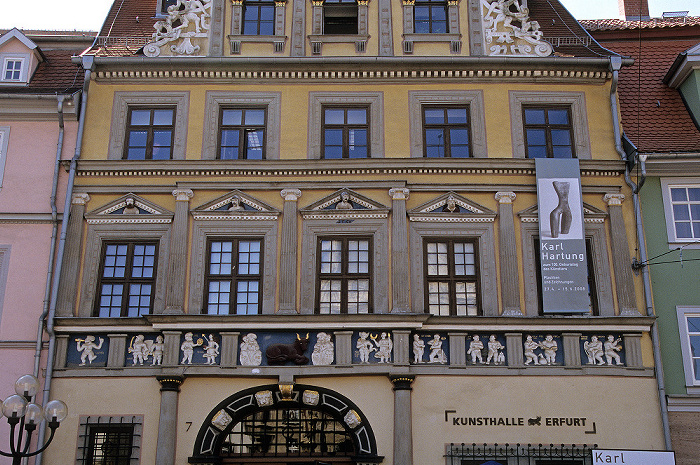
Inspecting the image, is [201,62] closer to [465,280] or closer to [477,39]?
[477,39]

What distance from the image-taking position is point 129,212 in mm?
18781

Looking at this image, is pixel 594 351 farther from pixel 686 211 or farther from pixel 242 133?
pixel 242 133

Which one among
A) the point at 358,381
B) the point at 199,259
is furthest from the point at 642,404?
the point at 199,259

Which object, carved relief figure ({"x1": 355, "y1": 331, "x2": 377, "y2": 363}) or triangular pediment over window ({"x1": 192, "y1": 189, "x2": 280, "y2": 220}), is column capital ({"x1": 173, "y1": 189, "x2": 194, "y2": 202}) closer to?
triangular pediment over window ({"x1": 192, "y1": 189, "x2": 280, "y2": 220})

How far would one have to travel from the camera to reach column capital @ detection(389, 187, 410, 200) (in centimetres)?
1850

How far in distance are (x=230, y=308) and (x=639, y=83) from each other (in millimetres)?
12357

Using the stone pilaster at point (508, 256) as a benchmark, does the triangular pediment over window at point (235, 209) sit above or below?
above

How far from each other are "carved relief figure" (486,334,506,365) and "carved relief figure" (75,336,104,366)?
8.60 metres

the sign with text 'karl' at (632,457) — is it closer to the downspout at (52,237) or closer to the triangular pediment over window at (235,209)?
the triangular pediment over window at (235,209)

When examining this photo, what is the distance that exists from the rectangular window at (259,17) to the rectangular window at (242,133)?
7.50 feet

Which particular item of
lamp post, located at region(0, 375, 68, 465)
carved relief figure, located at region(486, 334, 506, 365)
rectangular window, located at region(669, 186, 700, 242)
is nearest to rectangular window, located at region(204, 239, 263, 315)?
lamp post, located at region(0, 375, 68, 465)

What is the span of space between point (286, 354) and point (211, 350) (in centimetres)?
167

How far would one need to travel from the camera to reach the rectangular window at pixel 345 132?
19.3 m

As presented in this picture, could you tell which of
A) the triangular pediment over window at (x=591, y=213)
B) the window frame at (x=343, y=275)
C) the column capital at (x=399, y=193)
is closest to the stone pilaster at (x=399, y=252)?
the column capital at (x=399, y=193)
